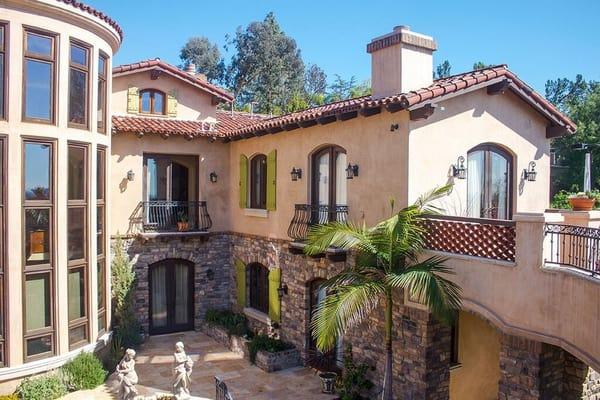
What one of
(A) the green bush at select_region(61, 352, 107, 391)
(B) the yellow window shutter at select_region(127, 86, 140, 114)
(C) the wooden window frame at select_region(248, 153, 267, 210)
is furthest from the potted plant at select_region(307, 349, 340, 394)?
(B) the yellow window shutter at select_region(127, 86, 140, 114)

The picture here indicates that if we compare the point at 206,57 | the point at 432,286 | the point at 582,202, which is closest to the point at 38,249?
the point at 432,286

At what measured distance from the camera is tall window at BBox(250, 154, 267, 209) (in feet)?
57.9

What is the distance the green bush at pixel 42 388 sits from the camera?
1174 centimetres

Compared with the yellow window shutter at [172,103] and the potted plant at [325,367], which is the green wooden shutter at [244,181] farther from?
the potted plant at [325,367]

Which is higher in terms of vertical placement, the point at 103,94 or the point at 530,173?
the point at 103,94

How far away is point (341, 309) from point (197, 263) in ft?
31.9

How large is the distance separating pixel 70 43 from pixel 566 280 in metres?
11.9

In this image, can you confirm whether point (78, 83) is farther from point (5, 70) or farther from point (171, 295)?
point (171, 295)

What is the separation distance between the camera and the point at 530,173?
1406cm

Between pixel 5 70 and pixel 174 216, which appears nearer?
pixel 5 70

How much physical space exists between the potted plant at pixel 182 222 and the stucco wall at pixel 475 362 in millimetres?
9485

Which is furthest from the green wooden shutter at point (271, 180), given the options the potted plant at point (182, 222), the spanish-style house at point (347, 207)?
the potted plant at point (182, 222)

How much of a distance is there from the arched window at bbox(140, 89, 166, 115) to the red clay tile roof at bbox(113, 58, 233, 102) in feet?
2.77

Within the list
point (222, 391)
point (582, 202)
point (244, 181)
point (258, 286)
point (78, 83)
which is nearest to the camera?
point (222, 391)
